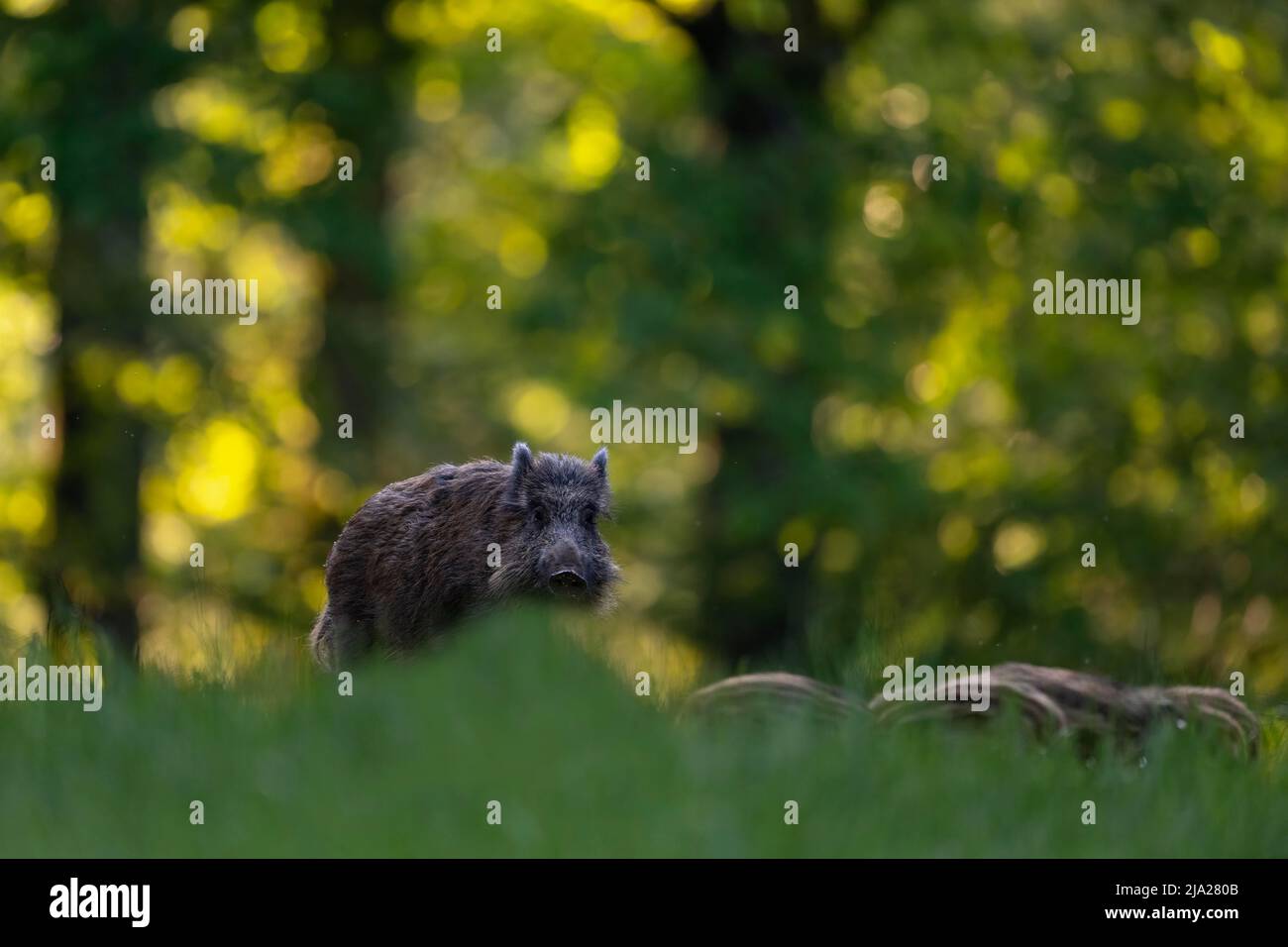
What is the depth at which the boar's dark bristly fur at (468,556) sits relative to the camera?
18.0ft

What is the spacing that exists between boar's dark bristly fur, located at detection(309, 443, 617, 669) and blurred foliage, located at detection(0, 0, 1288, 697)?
10236 mm

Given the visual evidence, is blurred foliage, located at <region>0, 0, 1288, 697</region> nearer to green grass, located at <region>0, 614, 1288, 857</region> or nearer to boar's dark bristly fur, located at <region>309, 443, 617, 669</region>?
green grass, located at <region>0, 614, 1288, 857</region>

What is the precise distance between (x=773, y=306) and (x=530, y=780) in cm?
1275

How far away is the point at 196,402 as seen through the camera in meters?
18.6

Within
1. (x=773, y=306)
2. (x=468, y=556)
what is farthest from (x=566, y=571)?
(x=773, y=306)

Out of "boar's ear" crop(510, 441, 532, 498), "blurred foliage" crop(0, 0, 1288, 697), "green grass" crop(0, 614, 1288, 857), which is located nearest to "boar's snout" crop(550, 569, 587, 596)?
"green grass" crop(0, 614, 1288, 857)

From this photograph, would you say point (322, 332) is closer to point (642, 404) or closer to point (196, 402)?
point (196, 402)

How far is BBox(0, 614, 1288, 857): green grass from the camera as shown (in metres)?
4.80

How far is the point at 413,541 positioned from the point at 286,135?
1459cm

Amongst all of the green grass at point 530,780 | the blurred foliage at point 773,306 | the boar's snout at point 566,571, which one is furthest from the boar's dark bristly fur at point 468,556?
the blurred foliage at point 773,306

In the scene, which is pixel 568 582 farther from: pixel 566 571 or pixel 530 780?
pixel 530 780

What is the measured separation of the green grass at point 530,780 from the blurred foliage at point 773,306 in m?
9.65

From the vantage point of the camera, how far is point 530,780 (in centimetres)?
517

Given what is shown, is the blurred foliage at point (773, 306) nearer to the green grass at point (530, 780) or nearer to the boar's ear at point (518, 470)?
the green grass at point (530, 780)
